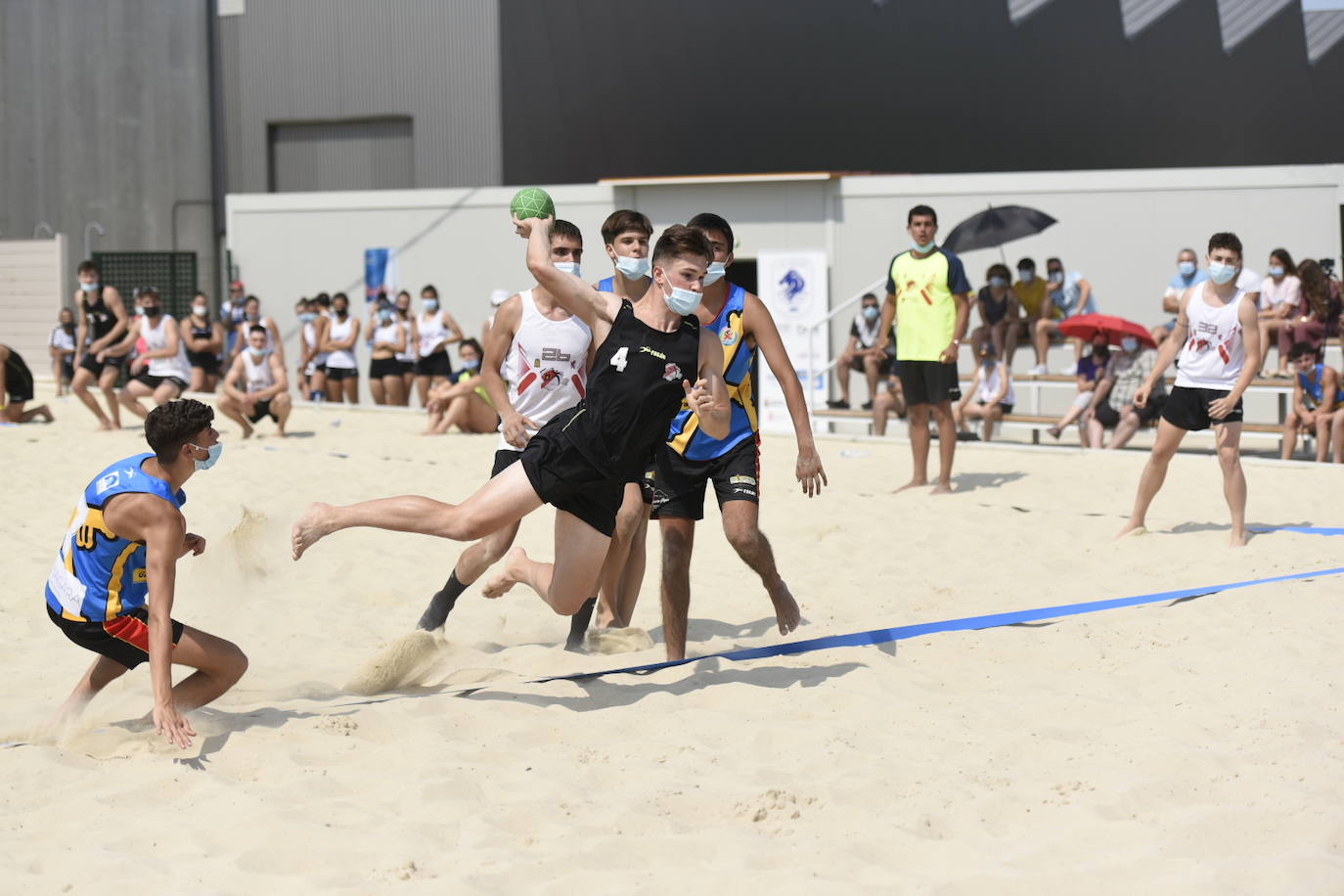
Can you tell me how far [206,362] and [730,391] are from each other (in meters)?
13.0

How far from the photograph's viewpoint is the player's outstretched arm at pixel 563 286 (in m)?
5.05

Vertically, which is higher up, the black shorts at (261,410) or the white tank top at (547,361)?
the white tank top at (547,361)

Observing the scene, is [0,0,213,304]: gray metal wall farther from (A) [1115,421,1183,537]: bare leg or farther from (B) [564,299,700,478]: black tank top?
(B) [564,299,700,478]: black tank top

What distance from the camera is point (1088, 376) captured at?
1376 cm

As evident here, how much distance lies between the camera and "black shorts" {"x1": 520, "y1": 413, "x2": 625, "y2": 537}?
4777 millimetres

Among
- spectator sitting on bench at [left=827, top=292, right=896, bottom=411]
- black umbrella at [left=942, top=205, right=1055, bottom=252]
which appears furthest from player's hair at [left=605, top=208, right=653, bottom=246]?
spectator sitting on bench at [left=827, top=292, right=896, bottom=411]

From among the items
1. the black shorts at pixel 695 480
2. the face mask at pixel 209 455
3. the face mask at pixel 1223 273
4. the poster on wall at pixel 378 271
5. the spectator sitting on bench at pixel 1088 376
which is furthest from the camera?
the poster on wall at pixel 378 271

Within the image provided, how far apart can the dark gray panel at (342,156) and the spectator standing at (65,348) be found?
6915 millimetres

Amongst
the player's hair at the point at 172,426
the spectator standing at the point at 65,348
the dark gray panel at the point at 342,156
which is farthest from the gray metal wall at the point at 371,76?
the player's hair at the point at 172,426

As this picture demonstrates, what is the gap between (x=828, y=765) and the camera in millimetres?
4355

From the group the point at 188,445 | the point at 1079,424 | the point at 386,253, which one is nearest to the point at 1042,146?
the point at 386,253

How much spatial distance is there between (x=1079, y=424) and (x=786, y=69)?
13.1m

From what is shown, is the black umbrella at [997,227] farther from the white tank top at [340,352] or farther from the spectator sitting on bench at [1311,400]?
the white tank top at [340,352]

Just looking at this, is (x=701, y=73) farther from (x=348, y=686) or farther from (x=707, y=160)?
(x=348, y=686)
